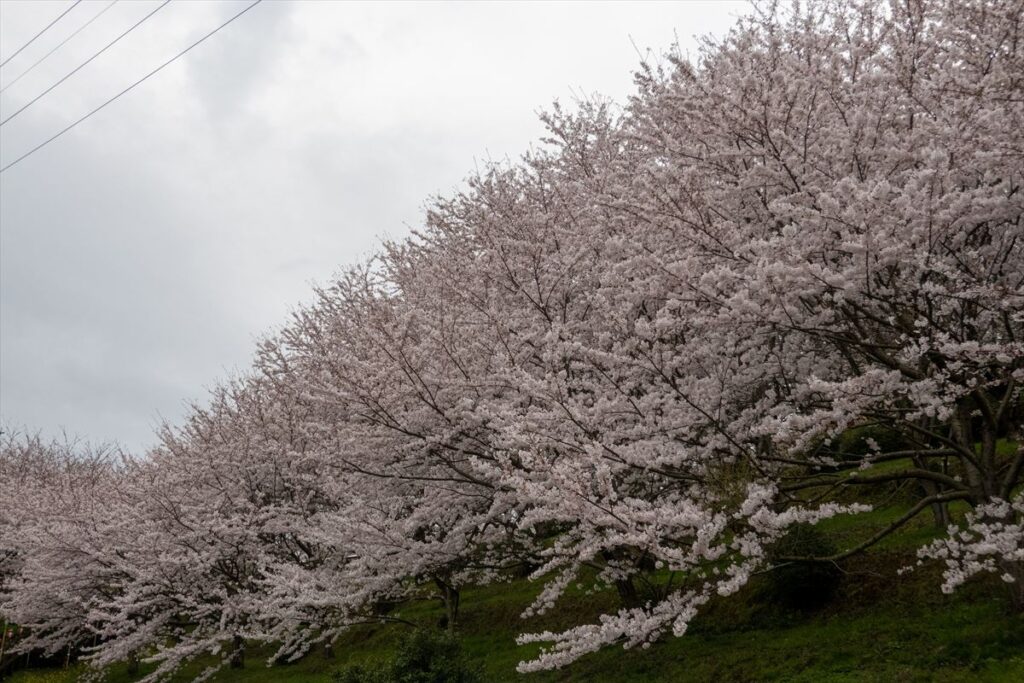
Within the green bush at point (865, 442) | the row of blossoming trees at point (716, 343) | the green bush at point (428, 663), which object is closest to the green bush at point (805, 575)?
the row of blossoming trees at point (716, 343)

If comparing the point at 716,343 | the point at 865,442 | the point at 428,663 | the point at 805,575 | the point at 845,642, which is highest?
the point at 716,343

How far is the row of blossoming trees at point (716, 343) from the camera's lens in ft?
22.1

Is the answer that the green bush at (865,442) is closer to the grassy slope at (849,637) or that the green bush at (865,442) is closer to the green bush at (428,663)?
the grassy slope at (849,637)

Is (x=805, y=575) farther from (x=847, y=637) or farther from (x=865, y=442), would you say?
(x=865, y=442)

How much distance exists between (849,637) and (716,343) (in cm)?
376

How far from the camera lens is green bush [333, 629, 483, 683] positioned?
8.55m

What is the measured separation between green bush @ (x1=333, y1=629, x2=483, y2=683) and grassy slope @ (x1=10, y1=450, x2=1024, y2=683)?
1624 mm

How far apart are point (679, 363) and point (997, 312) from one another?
3.21 metres

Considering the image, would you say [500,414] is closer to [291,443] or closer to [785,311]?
[785,311]

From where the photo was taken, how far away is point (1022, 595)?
7.84 metres

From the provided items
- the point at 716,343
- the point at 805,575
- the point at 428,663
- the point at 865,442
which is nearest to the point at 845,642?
the point at 805,575

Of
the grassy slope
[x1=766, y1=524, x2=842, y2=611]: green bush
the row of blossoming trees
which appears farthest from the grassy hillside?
the row of blossoming trees

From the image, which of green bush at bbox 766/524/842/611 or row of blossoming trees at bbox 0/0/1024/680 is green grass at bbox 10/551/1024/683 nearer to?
green bush at bbox 766/524/842/611

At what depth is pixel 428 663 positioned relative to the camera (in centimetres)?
877
